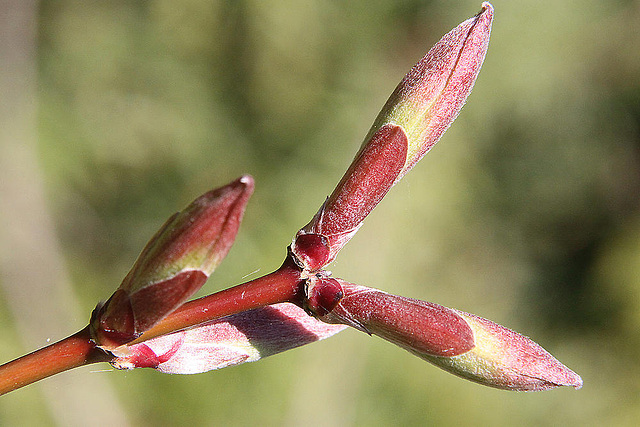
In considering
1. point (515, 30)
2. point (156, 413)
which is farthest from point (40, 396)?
point (515, 30)

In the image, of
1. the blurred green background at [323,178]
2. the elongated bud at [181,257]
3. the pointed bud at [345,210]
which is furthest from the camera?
the blurred green background at [323,178]

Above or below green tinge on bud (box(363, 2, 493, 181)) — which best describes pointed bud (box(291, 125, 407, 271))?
below

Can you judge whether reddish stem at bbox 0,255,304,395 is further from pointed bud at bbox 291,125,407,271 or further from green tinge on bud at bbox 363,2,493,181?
green tinge on bud at bbox 363,2,493,181

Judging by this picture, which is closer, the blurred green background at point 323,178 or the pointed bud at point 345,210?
the pointed bud at point 345,210

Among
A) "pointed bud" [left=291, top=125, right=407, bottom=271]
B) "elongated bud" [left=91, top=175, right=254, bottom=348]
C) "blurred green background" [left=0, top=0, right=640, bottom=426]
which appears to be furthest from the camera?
"blurred green background" [left=0, top=0, right=640, bottom=426]

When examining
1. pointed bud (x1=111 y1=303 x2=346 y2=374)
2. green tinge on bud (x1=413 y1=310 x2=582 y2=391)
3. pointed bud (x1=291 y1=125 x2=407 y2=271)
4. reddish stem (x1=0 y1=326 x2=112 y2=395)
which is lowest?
reddish stem (x1=0 y1=326 x2=112 y2=395)

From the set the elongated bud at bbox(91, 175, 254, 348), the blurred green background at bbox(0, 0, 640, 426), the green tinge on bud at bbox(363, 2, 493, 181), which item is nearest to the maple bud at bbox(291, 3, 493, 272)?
the green tinge on bud at bbox(363, 2, 493, 181)

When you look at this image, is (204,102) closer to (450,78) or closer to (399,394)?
(399,394)

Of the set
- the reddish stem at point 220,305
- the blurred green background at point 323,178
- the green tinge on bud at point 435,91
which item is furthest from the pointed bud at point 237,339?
the blurred green background at point 323,178

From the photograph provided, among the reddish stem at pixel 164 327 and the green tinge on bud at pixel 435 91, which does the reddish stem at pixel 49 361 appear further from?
the green tinge on bud at pixel 435 91
